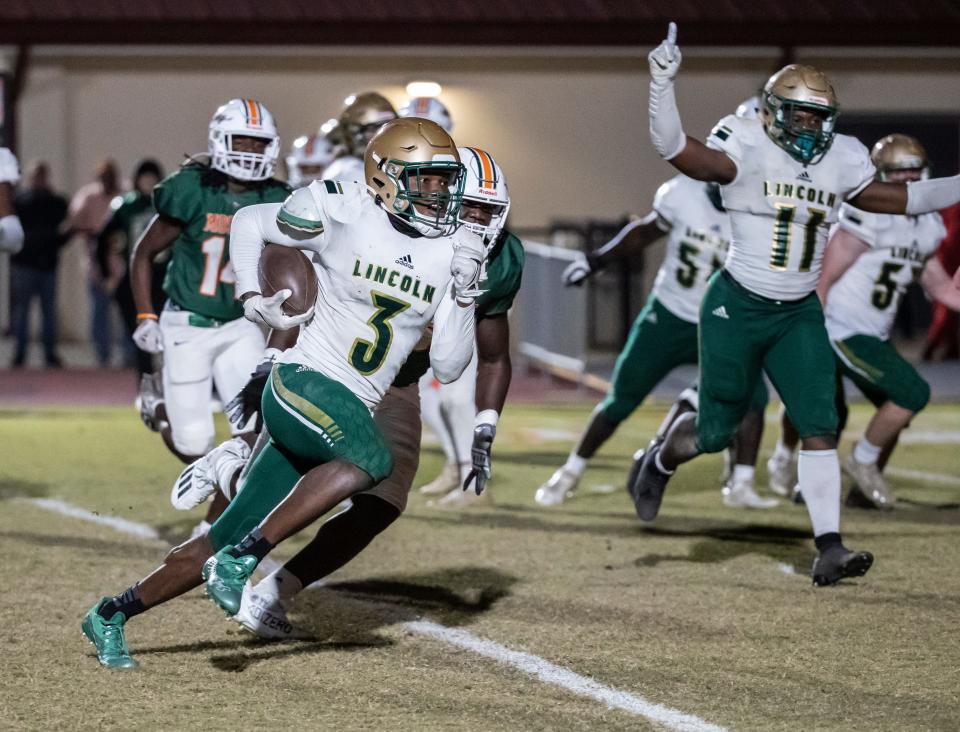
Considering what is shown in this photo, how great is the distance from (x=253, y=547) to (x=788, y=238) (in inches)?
102

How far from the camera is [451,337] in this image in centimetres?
471

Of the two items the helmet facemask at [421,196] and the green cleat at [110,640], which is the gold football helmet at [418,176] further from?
the green cleat at [110,640]

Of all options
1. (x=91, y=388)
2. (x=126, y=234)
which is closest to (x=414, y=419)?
(x=126, y=234)

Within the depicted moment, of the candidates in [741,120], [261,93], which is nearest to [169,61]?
[261,93]

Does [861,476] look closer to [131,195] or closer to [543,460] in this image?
[543,460]

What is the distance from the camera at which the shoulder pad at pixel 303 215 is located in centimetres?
463

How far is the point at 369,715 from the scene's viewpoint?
14.0 ft

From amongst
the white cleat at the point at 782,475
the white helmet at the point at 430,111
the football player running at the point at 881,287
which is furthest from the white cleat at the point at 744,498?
the white helmet at the point at 430,111

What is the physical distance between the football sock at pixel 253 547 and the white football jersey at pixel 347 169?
9.23ft

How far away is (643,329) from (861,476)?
Answer: 130 centimetres

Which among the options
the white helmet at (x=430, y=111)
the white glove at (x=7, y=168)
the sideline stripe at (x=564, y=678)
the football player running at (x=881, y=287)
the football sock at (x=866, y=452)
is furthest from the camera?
the white helmet at (x=430, y=111)

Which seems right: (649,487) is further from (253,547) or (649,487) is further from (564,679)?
(253,547)

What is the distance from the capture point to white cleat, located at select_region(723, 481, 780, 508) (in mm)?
7832

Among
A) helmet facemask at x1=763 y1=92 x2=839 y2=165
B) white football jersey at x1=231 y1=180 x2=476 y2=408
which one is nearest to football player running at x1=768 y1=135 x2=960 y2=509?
helmet facemask at x1=763 y1=92 x2=839 y2=165
